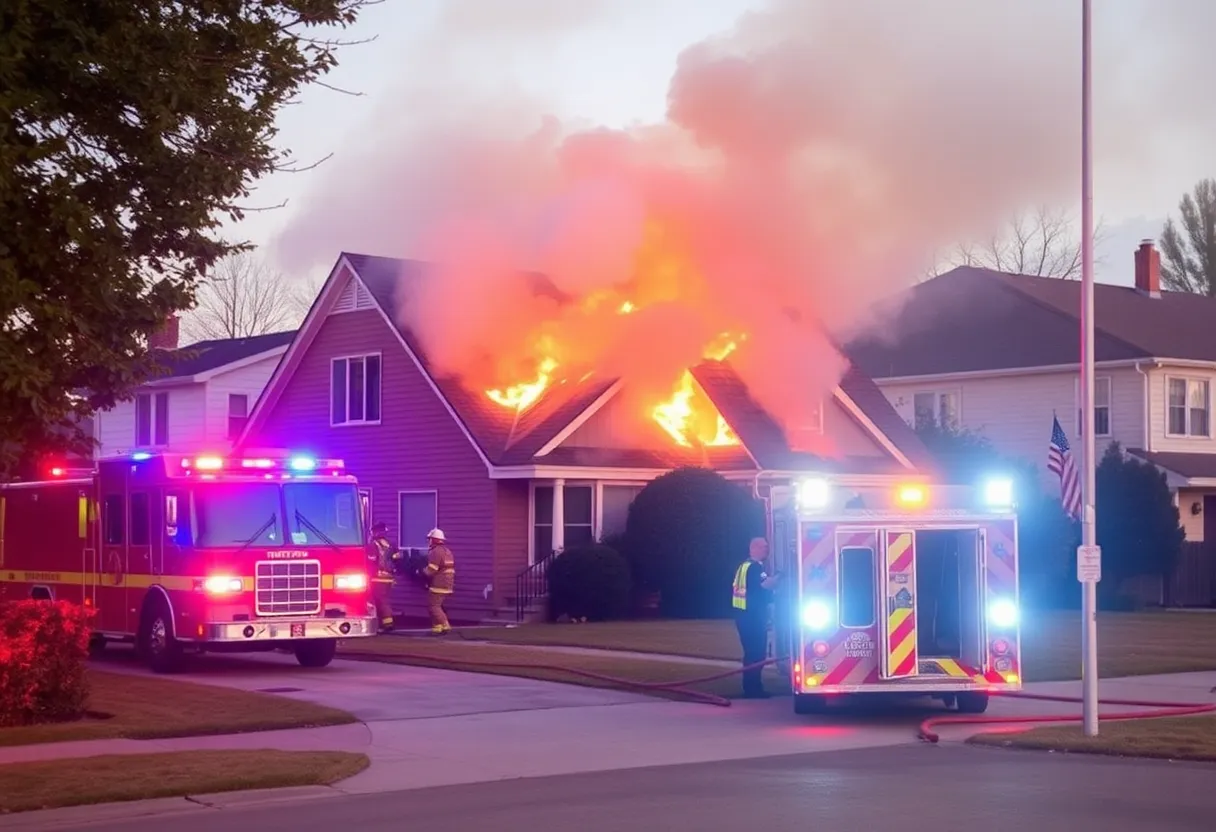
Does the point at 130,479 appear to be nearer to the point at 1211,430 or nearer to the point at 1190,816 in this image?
the point at 1190,816

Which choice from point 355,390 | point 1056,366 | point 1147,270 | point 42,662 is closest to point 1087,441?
point 42,662

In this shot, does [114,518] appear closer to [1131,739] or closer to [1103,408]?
[1131,739]

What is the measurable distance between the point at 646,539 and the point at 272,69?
1813 cm

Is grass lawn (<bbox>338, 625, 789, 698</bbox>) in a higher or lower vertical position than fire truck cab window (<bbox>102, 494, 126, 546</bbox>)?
lower

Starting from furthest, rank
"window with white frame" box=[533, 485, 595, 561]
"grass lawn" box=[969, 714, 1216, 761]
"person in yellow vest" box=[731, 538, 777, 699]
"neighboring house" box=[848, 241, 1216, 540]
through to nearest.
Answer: "neighboring house" box=[848, 241, 1216, 540] → "window with white frame" box=[533, 485, 595, 561] → "person in yellow vest" box=[731, 538, 777, 699] → "grass lawn" box=[969, 714, 1216, 761]

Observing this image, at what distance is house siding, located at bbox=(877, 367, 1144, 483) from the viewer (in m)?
40.4

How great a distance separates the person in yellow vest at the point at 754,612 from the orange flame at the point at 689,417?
15128 millimetres

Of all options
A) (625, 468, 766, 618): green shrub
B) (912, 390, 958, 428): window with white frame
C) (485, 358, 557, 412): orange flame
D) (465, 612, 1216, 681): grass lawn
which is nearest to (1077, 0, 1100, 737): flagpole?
(465, 612, 1216, 681): grass lawn

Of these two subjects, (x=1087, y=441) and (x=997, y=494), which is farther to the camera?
(x=997, y=494)

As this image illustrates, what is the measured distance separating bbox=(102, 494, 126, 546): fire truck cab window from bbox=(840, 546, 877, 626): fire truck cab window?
1022cm

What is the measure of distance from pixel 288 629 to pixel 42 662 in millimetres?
5033

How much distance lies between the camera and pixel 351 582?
21.3 meters

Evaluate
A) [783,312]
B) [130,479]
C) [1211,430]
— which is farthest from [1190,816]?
[1211,430]

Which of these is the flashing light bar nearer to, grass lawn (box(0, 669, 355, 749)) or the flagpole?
grass lawn (box(0, 669, 355, 749))
